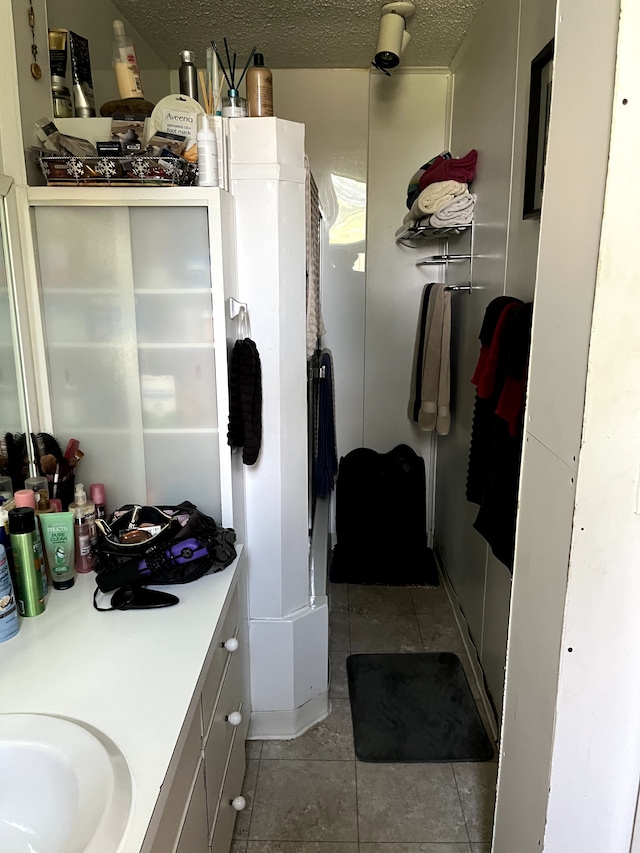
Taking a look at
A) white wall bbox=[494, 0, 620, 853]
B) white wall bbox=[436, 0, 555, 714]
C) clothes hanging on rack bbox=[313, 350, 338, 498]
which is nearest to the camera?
white wall bbox=[494, 0, 620, 853]

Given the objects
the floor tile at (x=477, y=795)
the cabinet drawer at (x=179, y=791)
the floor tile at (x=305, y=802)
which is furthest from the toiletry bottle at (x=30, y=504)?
the floor tile at (x=477, y=795)

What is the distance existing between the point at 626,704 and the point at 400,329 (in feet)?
7.97

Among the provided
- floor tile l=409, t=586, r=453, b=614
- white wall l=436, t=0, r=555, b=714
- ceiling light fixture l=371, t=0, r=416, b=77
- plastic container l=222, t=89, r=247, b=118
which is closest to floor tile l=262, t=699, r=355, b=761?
white wall l=436, t=0, r=555, b=714

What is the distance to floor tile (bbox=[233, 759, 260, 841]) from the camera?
1656mm

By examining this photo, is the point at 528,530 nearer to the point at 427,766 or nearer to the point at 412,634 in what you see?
the point at 427,766

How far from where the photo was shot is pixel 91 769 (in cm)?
88

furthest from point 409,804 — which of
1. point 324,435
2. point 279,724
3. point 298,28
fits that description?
point 298,28

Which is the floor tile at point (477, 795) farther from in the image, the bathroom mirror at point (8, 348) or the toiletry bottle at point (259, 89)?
the toiletry bottle at point (259, 89)

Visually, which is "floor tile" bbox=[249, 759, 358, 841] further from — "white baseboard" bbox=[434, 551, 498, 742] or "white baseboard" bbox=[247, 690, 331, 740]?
"white baseboard" bbox=[434, 551, 498, 742]

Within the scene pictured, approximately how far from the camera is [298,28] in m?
2.45

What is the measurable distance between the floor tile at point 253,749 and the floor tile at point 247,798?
2 cm

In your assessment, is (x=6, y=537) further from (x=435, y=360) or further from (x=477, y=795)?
(x=435, y=360)

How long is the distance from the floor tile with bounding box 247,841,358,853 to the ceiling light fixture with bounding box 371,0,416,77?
2673 mm

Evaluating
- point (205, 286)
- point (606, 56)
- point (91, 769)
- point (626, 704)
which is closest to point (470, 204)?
point (205, 286)
